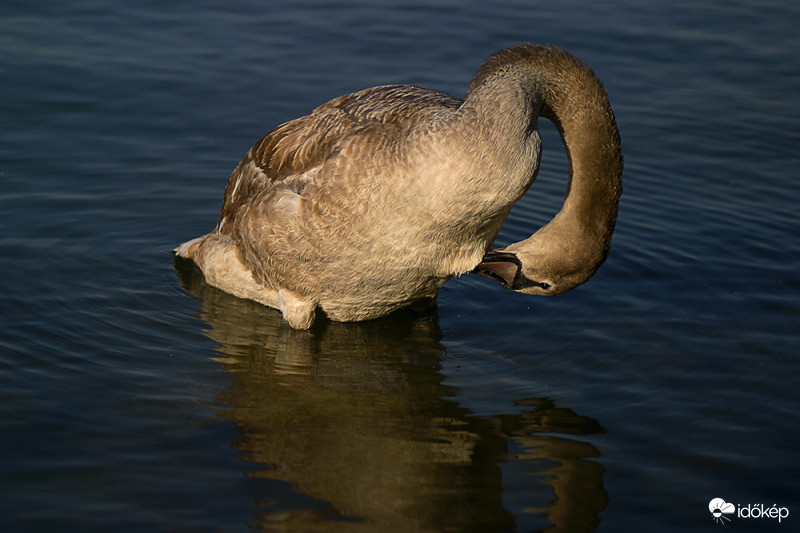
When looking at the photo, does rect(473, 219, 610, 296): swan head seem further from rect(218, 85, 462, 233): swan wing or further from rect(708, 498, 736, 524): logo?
rect(708, 498, 736, 524): logo

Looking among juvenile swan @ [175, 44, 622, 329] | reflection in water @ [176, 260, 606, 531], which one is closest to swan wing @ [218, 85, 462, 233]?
juvenile swan @ [175, 44, 622, 329]

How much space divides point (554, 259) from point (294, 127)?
2830 millimetres

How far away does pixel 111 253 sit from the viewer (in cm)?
991

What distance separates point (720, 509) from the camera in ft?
20.7

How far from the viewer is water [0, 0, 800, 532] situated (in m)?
6.38

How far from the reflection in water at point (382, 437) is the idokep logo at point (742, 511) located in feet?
2.32

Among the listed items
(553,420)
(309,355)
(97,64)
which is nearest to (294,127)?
(309,355)

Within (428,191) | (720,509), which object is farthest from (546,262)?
(720,509)

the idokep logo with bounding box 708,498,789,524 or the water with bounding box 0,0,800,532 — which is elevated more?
the water with bounding box 0,0,800,532

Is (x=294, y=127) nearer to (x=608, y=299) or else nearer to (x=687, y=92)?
(x=608, y=299)

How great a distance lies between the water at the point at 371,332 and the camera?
20.9ft

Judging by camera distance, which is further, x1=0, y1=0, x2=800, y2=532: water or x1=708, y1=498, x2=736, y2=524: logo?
x1=0, y1=0, x2=800, y2=532: water

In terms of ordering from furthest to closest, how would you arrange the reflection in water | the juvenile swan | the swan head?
the swan head, the juvenile swan, the reflection in water

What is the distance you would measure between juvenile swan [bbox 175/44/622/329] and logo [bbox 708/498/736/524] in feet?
6.30
